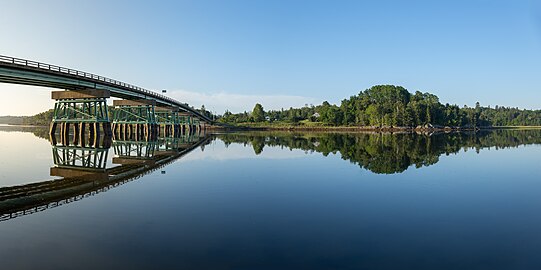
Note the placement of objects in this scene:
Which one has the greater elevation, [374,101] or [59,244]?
[374,101]

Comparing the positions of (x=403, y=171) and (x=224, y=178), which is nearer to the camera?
(x=224, y=178)

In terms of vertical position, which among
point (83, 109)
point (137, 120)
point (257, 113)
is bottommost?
point (137, 120)

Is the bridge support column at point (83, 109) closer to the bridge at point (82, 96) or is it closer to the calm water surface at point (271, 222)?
the bridge at point (82, 96)

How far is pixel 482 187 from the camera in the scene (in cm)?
1650

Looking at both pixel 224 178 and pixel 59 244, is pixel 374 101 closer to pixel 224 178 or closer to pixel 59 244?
pixel 224 178

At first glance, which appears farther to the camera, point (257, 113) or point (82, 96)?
point (257, 113)

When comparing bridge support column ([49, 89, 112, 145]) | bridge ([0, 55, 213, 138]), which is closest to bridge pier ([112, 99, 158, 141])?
bridge ([0, 55, 213, 138])

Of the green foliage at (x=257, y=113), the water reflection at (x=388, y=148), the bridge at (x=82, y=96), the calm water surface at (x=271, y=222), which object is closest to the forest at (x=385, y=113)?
the green foliage at (x=257, y=113)

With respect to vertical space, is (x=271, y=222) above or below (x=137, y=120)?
below

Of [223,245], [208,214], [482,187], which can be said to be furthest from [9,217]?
[482,187]

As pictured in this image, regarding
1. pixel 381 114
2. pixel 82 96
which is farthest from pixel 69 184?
pixel 381 114

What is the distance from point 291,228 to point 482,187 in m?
12.1

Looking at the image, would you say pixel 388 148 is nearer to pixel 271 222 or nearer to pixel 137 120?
pixel 271 222

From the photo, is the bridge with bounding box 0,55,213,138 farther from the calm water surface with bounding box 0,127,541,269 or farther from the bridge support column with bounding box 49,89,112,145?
the calm water surface with bounding box 0,127,541,269
